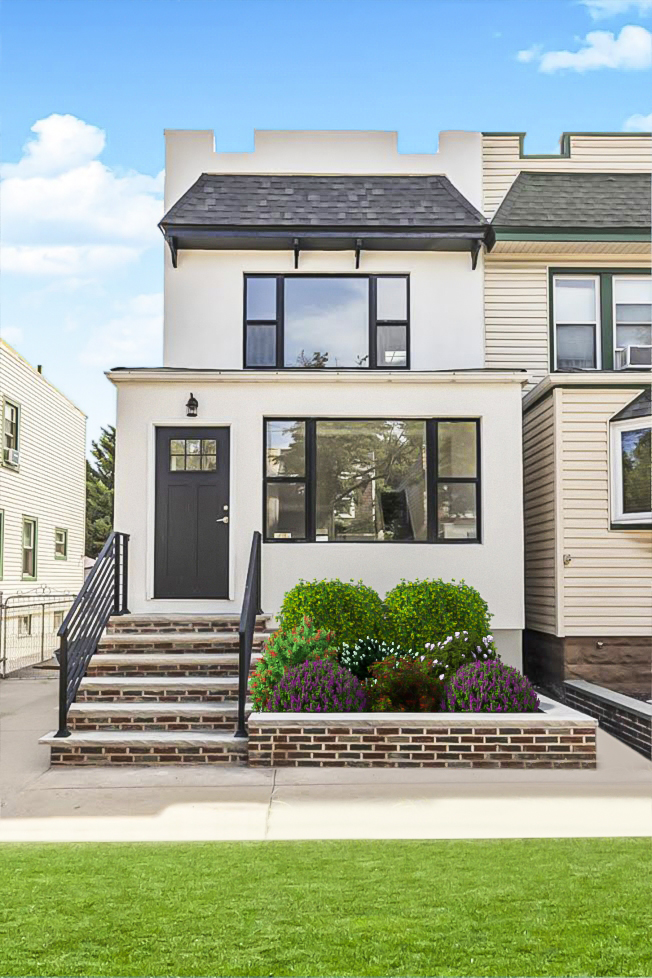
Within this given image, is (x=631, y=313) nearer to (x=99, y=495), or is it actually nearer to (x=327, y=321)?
(x=327, y=321)

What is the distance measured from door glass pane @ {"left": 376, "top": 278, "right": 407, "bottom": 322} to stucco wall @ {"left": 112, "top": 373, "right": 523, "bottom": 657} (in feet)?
6.01

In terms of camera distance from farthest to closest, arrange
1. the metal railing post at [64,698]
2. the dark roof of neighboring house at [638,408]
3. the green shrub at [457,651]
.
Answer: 1. the dark roof of neighboring house at [638,408]
2. the green shrub at [457,651]
3. the metal railing post at [64,698]

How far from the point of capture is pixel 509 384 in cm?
1150

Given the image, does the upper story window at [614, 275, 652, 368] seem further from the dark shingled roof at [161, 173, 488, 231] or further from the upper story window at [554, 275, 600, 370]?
the dark shingled roof at [161, 173, 488, 231]

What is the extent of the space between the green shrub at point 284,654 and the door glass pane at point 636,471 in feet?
13.8

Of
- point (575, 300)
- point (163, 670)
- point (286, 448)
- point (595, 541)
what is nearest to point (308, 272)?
point (286, 448)

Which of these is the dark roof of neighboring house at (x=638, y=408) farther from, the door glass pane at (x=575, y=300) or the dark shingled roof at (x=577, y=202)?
the dark shingled roof at (x=577, y=202)

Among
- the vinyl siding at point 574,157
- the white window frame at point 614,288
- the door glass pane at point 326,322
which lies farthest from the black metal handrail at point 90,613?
the vinyl siding at point 574,157

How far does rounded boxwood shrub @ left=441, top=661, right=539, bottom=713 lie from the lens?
843 centimetres

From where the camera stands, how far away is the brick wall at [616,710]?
27.6 feet

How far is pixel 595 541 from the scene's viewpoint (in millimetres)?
11234

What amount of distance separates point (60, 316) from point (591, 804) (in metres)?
17.0

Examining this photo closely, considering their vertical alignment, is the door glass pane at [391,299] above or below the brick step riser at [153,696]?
above

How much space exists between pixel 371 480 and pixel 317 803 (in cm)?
549
